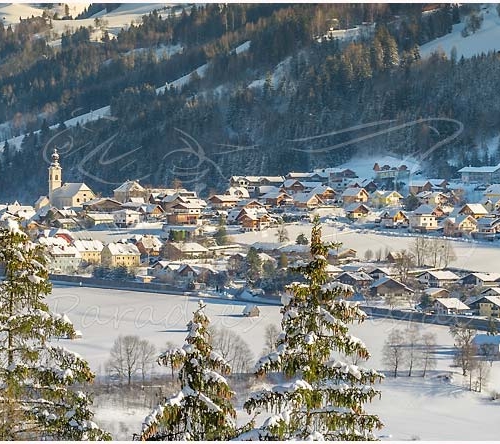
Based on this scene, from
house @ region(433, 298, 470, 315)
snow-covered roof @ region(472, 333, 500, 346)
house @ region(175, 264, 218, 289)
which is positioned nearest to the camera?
snow-covered roof @ region(472, 333, 500, 346)

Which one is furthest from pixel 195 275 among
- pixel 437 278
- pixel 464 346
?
pixel 464 346

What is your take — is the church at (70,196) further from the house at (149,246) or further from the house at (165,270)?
the house at (165,270)

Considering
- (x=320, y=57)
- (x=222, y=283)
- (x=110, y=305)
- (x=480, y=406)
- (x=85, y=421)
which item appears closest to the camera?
(x=85, y=421)

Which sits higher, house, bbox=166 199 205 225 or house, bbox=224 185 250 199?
house, bbox=224 185 250 199

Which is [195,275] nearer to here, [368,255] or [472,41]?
[368,255]

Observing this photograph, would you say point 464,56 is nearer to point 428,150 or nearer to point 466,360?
point 428,150

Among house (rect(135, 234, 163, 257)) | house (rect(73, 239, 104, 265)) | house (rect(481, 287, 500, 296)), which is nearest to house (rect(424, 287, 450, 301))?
house (rect(481, 287, 500, 296))

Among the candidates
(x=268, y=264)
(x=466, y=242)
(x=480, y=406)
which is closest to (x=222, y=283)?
(x=268, y=264)

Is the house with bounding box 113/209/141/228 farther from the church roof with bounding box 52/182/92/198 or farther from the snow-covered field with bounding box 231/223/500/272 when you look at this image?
the church roof with bounding box 52/182/92/198
